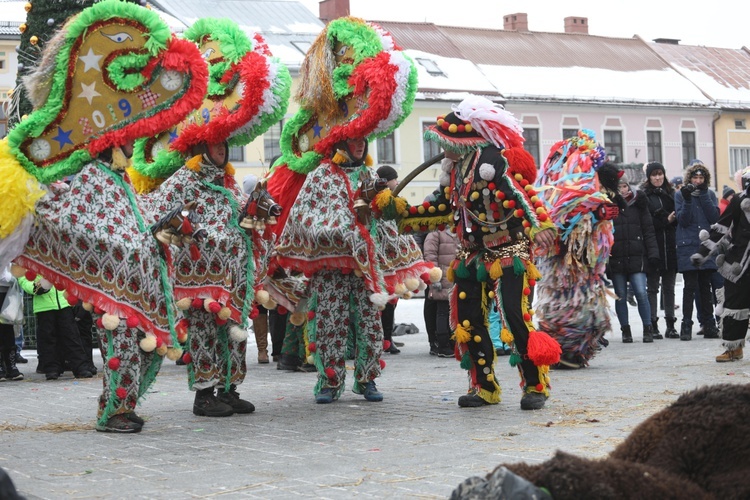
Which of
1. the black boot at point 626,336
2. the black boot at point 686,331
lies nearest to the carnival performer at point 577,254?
the black boot at point 626,336

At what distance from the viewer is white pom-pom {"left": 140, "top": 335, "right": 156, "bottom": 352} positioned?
708 cm

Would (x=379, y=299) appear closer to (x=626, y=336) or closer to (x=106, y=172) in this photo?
(x=106, y=172)

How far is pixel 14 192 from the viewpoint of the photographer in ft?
21.9

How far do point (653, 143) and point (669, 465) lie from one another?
44.7 metres

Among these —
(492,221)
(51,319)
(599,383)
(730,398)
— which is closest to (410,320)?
(51,319)

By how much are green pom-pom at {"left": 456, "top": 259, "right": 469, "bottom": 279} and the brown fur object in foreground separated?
380 centimetres

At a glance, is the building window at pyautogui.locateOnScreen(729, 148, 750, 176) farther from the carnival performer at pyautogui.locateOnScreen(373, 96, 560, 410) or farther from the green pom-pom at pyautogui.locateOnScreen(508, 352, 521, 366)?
the green pom-pom at pyautogui.locateOnScreen(508, 352, 521, 366)

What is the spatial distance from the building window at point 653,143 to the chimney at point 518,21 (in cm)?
A: 728

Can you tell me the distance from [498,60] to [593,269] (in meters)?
35.7

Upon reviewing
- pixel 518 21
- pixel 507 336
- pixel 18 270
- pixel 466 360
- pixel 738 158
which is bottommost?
pixel 466 360

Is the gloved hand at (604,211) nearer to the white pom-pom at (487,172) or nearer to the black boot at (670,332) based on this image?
the white pom-pom at (487,172)

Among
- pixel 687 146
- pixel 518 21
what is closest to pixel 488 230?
pixel 687 146

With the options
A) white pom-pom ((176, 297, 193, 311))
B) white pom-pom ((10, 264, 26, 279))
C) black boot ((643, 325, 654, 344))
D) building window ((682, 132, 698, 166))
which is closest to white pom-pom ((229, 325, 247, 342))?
white pom-pom ((176, 297, 193, 311))

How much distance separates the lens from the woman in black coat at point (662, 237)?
46.2 feet
